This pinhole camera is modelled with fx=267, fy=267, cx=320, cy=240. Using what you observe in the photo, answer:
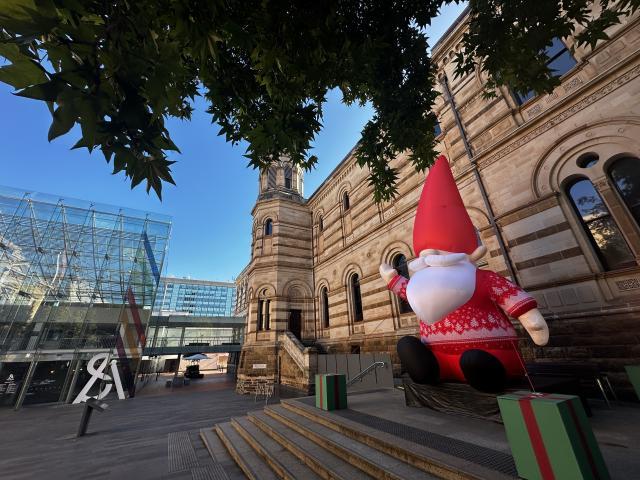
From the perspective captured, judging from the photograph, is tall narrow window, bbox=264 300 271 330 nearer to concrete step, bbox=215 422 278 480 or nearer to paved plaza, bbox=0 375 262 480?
paved plaza, bbox=0 375 262 480

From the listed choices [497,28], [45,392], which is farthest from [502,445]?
[45,392]

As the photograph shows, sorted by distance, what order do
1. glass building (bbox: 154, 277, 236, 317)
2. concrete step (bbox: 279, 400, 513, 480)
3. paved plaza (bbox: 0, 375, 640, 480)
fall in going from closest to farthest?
concrete step (bbox: 279, 400, 513, 480) → paved plaza (bbox: 0, 375, 640, 480) → glass building (bbox: 154, 277, 236, 317)

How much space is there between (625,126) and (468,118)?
389 cm

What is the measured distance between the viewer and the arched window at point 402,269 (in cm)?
1002

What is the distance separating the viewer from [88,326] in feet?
47.8

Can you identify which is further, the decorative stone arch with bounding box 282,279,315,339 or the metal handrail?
the decorative stone arch with bounding box 282,279,315,339

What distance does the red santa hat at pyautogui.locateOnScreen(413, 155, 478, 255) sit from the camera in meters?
4.52

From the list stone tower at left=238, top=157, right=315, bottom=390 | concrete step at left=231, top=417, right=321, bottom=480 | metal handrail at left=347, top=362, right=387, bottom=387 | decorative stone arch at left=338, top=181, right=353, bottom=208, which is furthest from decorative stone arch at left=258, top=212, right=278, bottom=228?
concrete step at left=231, top=417, right=321, bottom=480

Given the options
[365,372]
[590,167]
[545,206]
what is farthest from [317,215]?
[590,167]

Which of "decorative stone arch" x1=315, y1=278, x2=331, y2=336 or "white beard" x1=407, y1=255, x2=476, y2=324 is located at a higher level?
"decorative stone arch" x1=315, y1=278, x2=331, y2=336

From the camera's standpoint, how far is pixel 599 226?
5.66m

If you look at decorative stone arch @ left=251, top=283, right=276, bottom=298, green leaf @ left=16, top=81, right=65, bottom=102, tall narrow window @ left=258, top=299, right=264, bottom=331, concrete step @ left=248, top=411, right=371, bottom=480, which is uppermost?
decorative stone arch @ left=251, top=283, right=276, bottom=298

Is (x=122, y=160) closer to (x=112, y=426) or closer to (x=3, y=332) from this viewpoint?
(x=112, y=426)

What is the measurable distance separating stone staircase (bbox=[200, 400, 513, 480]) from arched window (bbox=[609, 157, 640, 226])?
20.0 feet
